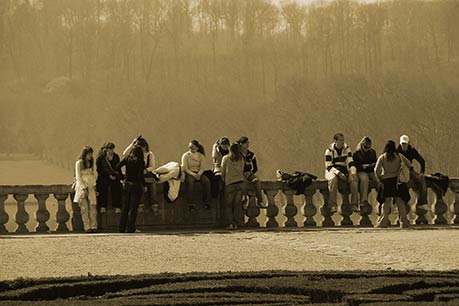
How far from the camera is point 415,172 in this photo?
21.5m

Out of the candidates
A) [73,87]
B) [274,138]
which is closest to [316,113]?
[274,138]

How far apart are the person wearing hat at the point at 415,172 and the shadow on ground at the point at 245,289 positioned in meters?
8.80

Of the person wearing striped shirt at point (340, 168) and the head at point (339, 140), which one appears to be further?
the person wearing striped shirt at point (340, 168)

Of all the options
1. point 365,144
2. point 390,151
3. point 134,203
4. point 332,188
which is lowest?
point 134,203

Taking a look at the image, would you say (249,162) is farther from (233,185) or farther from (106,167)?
(106,167)

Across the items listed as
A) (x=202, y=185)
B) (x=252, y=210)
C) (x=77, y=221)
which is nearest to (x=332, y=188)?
(x=252, y=210)

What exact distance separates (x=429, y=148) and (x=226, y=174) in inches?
1764

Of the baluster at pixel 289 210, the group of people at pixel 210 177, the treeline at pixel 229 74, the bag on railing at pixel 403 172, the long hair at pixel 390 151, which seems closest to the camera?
the group of people at pixel 210 177

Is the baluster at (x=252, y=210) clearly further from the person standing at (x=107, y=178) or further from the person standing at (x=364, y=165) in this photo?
the person standing at (x=107, y=178)

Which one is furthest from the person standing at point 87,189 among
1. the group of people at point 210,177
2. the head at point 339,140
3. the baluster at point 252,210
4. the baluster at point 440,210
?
the baluster at point 440,210

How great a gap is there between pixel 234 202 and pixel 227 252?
4587mm

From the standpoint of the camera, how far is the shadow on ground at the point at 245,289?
34.2 feet

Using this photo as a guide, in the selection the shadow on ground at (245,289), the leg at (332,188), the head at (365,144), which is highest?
the head at (365,144)

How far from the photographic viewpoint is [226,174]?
68.3ft
